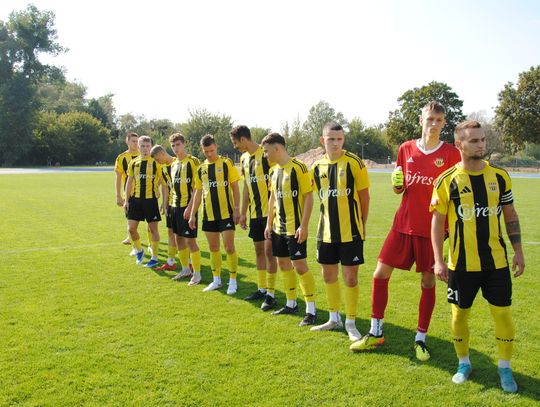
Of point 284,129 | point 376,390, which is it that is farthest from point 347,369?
point 284,129

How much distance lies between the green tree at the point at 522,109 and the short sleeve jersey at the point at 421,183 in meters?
48.6

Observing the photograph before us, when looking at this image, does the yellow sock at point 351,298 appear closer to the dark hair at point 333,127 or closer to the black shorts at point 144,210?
the dark hair at point 333,127

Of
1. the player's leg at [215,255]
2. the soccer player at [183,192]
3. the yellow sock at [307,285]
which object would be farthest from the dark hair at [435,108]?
the soccer player at [183,192]

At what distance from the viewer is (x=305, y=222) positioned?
16.2 ft

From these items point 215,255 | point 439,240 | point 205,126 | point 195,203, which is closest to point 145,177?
point 195,203

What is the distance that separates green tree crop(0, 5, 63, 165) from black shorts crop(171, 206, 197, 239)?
2278 inches

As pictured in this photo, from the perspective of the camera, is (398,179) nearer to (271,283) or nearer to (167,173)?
(271,283)

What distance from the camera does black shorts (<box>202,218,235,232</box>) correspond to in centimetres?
650

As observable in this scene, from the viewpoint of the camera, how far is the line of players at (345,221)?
366cm

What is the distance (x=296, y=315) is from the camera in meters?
5.45

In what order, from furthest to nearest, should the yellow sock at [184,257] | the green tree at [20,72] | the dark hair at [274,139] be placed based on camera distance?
the green tree at [20,72] < the yellow sock at [184,257] < the dark hair at [274,139]

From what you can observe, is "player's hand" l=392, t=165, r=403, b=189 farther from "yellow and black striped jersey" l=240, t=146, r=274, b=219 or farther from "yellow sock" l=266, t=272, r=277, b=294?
"yellow sock" l=266, t=272, r=277, b=294

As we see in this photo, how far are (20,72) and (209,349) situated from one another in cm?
6376

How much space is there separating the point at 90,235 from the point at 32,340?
6504 millimetres
